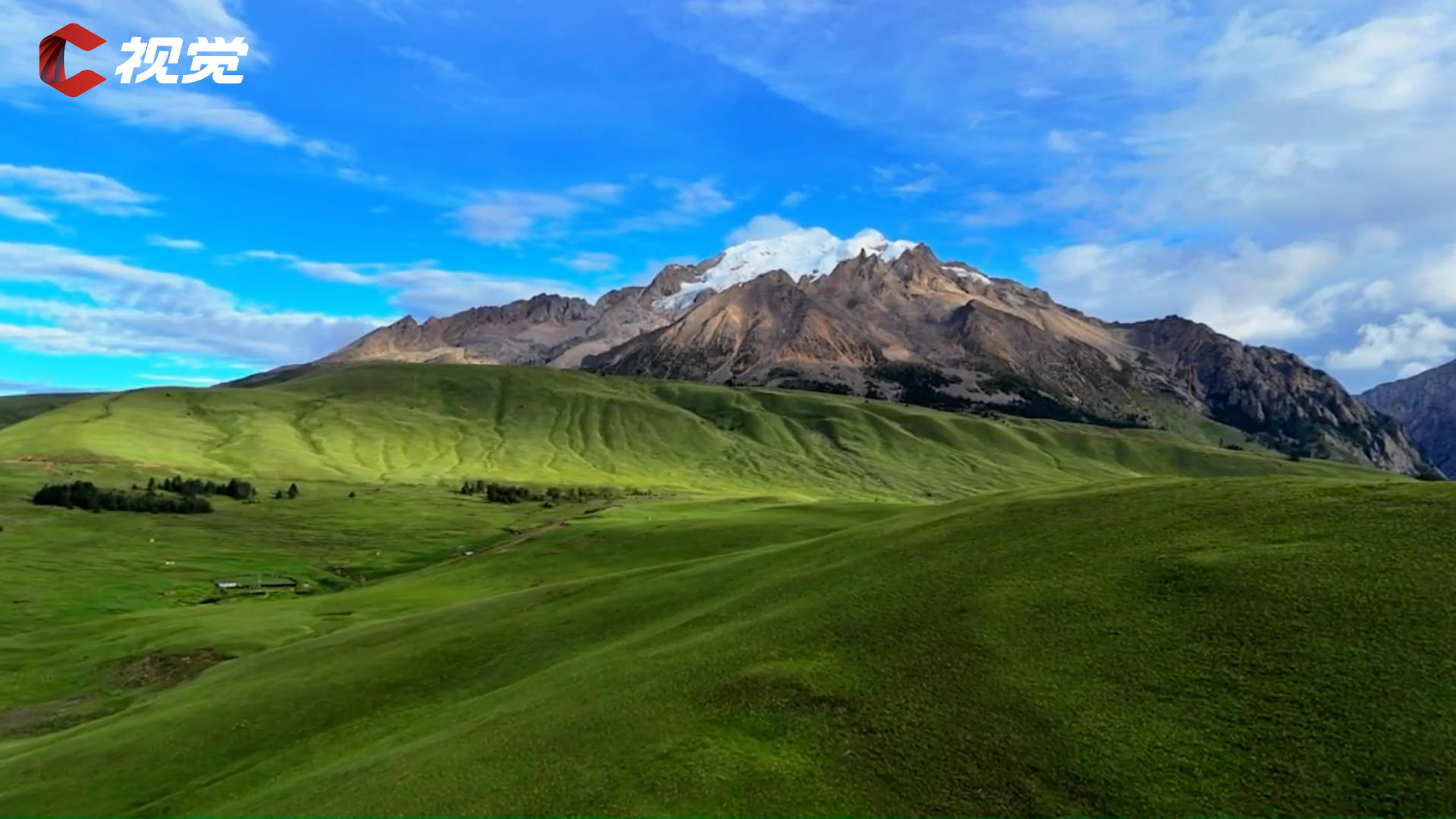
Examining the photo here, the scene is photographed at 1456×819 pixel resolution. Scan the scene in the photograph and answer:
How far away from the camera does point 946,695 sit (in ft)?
94.4

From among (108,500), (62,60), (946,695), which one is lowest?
(946,695)

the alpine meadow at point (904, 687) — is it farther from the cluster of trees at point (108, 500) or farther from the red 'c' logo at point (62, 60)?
the cluster of trees at point (108, 500)

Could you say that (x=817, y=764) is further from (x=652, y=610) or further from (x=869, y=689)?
(x=652, y=610)

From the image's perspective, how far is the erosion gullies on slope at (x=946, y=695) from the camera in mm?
24469

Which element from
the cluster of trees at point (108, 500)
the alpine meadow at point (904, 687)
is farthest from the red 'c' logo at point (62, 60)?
the cluster of trees at point (108, 500)

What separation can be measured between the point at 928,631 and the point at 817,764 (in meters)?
8.66

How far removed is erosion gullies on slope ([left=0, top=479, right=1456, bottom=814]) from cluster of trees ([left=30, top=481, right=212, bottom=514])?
153 m

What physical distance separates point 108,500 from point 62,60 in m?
141

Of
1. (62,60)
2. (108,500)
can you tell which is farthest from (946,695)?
(108,500)

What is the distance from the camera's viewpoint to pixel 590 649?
45906mm

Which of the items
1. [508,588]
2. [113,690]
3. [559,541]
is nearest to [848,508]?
[559,541]

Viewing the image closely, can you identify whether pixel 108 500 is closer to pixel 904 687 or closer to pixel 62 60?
pixel 62 60

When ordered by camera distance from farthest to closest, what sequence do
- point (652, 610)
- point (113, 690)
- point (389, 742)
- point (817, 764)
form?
point (113, 690) < point (652, 610) < point (389, 742) < point (817, 764)

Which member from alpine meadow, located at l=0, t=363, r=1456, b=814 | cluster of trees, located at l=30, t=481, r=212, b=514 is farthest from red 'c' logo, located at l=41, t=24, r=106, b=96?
cluster of trees, located at l=30, t=481, r=212, b=514
